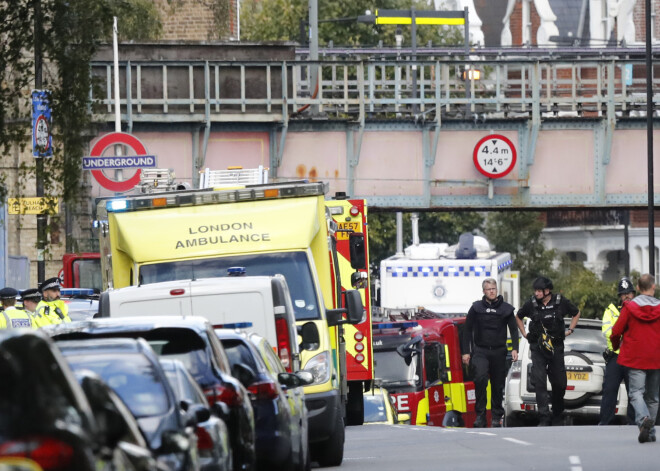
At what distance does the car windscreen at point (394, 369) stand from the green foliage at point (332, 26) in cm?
5584

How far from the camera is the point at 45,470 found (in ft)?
18.6

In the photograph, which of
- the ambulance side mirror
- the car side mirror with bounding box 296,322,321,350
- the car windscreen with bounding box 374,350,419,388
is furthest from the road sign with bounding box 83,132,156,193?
the car side mirror with bounding box 296,322,321,350

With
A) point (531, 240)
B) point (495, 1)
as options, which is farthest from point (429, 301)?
point (495, 1)

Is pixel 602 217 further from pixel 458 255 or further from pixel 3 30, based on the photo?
pixel 3 30

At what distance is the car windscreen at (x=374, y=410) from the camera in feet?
79.5

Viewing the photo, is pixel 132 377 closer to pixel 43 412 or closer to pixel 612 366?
pixel 43 412

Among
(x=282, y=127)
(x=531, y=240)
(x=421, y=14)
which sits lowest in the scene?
(x=531, y=240)

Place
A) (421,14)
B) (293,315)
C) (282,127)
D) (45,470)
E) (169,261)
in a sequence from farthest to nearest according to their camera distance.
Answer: (421,14)
(282,127)
(169,261)
(293,315)
(45,470)

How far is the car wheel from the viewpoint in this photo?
2425 cm

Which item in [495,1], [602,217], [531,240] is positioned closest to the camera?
[531,240]

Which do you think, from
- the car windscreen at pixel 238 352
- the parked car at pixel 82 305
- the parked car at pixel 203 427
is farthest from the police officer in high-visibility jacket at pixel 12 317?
the parked car at pixel 203 427

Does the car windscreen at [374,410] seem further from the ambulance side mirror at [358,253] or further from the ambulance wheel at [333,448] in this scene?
the ambulance wheel at [333,448]

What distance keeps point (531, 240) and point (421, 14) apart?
981 inches

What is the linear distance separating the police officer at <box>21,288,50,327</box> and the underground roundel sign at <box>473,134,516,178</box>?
14.3m
